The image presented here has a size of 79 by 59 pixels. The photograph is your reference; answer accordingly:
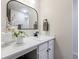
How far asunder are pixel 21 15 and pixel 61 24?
3.62 feet

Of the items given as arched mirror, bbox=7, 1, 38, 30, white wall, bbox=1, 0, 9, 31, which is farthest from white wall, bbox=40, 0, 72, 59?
white wall, bbox=1, 0, 9, 31

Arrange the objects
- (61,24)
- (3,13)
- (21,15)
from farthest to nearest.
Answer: (61,24), (21,15), (3,13)

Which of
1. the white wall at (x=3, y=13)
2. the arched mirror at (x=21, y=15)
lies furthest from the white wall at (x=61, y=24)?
the white wall at (x=3, y=13)

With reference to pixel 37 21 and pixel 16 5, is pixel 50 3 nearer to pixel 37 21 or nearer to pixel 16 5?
pixel 37 21

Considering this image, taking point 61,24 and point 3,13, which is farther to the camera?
point 61,24

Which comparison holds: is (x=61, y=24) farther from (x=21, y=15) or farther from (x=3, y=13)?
(x=3, y=13)

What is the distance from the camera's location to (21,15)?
2.14m

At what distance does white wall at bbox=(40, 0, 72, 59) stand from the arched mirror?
0.46m

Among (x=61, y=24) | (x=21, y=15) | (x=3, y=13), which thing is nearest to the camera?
(x=3, y=13)

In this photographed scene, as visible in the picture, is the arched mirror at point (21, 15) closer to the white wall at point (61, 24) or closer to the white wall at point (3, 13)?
the white wall at point (3, 13)

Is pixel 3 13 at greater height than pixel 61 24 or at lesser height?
greater

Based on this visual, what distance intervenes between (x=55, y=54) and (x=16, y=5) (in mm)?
1669

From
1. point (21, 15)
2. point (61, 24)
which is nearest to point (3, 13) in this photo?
point (21, 15)

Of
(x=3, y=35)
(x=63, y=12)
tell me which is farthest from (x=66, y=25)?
(x=3, y=35)
